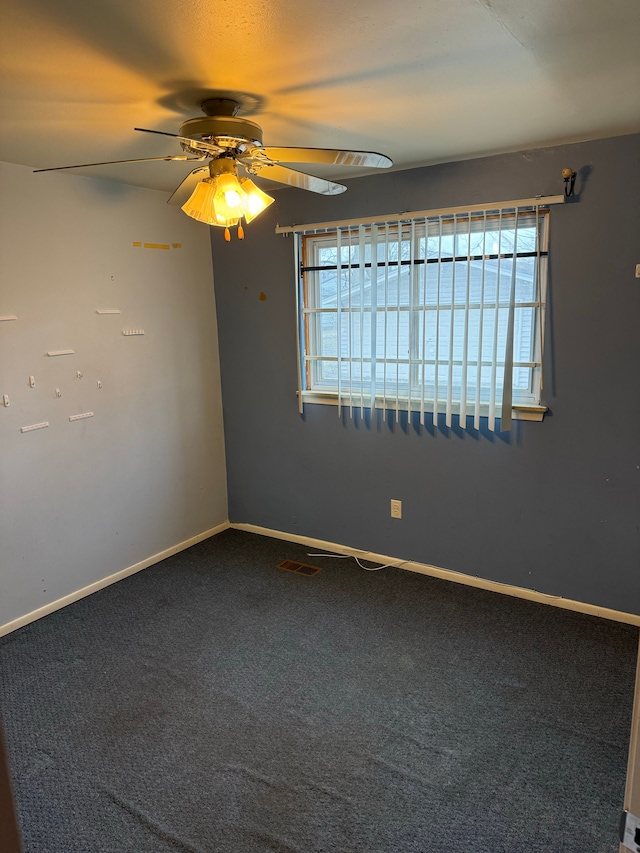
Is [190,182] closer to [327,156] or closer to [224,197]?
[224,197]

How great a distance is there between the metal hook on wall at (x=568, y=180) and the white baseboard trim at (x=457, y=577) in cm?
201

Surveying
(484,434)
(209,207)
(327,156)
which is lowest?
(484,434)

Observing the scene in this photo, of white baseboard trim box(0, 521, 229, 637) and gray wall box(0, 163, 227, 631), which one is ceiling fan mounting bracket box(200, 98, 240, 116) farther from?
white baseboard trim box(0, 521, 229, 637)

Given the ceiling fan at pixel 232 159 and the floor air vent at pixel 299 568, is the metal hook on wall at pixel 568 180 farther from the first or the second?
the floor air vent at pixel 299 568

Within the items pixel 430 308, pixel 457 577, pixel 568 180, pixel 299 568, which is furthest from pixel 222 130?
pixel 457 577

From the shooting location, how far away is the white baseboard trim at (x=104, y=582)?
2.90 m

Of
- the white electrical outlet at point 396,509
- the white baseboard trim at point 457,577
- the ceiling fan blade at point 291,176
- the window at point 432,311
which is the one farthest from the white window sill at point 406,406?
the ceiling fan blade at point 291,176

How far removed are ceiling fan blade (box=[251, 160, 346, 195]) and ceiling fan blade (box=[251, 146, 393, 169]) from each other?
0.13m

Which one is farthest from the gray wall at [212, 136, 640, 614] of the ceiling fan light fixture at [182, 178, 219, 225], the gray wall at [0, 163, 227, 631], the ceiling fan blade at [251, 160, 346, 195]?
the ceiling fan light fixture at [182, 178, 219, 225]

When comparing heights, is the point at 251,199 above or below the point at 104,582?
above

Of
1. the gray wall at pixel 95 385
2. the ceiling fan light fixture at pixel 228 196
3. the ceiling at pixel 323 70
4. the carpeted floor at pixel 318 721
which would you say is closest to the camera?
the ceiling at pixel 323 70

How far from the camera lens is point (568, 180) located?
2.60 m

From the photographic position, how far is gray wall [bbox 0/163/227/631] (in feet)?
9.19

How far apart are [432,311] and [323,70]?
5.07 feet
